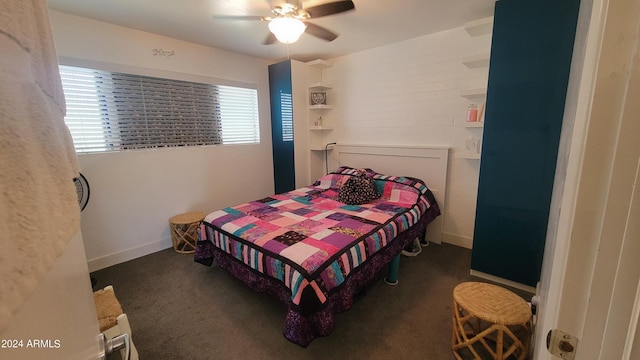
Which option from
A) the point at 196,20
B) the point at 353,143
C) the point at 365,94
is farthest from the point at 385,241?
the point at 196,20

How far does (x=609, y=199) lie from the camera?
1.46ft

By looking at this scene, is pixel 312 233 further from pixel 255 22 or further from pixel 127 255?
pixel 127 255

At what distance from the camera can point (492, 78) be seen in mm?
2131

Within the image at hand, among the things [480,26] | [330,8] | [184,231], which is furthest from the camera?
[184,231]

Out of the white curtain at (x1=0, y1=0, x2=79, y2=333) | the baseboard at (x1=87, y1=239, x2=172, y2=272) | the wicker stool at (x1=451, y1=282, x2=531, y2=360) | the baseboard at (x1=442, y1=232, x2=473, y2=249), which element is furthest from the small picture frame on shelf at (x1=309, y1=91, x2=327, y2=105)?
the white curtain at (x1=0, y1=0, x2=79, y2=333)

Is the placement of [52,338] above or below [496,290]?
above

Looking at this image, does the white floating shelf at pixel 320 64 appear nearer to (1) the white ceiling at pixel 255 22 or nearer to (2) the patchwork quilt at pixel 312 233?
(1) the white ceiling at pixel 255 22

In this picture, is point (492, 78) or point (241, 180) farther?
point (241, 180)

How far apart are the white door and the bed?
1.31m

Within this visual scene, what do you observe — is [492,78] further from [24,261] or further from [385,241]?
[24,261]

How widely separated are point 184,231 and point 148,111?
139cm

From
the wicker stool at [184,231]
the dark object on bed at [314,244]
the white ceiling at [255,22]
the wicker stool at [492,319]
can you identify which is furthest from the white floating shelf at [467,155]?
the wicker stool at [184,231]

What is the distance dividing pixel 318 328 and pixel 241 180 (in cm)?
265

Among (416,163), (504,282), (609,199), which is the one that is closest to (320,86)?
(416,163)
